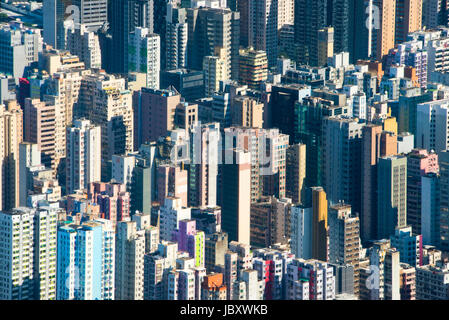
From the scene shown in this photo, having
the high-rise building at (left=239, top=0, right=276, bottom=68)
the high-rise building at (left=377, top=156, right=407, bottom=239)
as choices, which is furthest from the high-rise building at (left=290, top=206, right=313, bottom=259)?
the high-rise building at (left=239, top=0, right=276, bottom=68)

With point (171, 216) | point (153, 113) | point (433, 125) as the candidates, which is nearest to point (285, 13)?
point (153, 113)

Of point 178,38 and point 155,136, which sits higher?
point 178,38

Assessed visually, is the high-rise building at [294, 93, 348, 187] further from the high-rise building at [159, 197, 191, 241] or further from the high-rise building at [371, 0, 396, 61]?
the high-rise building at [371, 0, 396, 61]

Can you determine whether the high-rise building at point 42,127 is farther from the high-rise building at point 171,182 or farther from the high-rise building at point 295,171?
the high-rise building at point 295,171

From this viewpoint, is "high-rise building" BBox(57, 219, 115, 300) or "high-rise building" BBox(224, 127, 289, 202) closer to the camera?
"high-rise building" BBox(57, 219, 115, 300)

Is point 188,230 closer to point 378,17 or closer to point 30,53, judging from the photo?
point 30,53

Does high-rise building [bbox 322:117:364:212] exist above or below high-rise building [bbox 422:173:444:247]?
above
